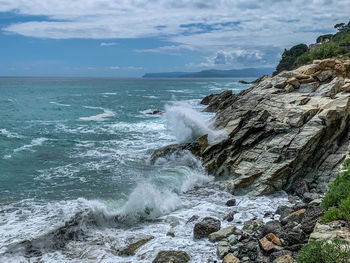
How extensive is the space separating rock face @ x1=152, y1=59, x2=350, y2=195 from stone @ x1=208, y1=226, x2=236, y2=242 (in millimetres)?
4833

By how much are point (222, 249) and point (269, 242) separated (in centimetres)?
164

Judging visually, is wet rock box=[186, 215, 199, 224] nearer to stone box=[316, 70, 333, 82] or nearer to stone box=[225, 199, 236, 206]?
stone box=[225, 199, 236, 206]

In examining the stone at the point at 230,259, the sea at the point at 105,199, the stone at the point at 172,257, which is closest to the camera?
the stone at the point at 230,259

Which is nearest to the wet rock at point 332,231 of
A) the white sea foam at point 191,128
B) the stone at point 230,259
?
the stone at point 230,259

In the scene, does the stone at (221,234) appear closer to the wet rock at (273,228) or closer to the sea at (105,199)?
the sea at (105,199)

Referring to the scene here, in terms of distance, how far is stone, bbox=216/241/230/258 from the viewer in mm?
10434

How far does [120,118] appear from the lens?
1815 inches

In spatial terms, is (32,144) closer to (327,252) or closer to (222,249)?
(222,249)

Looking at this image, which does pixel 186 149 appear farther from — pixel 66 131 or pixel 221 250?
pixel 66 131

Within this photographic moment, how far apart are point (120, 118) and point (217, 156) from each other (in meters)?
27.8

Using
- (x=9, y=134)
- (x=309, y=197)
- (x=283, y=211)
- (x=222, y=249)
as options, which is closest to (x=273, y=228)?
(x=222, y=249)

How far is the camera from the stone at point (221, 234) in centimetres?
1165

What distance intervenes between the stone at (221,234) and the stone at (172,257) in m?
1.55

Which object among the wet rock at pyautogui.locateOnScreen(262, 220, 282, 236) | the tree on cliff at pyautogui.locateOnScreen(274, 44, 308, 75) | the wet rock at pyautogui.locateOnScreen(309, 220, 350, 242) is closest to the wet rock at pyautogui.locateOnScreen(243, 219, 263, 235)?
the wet rock at pyautogui.locateOnScreen(262, 220, 282, 236)
